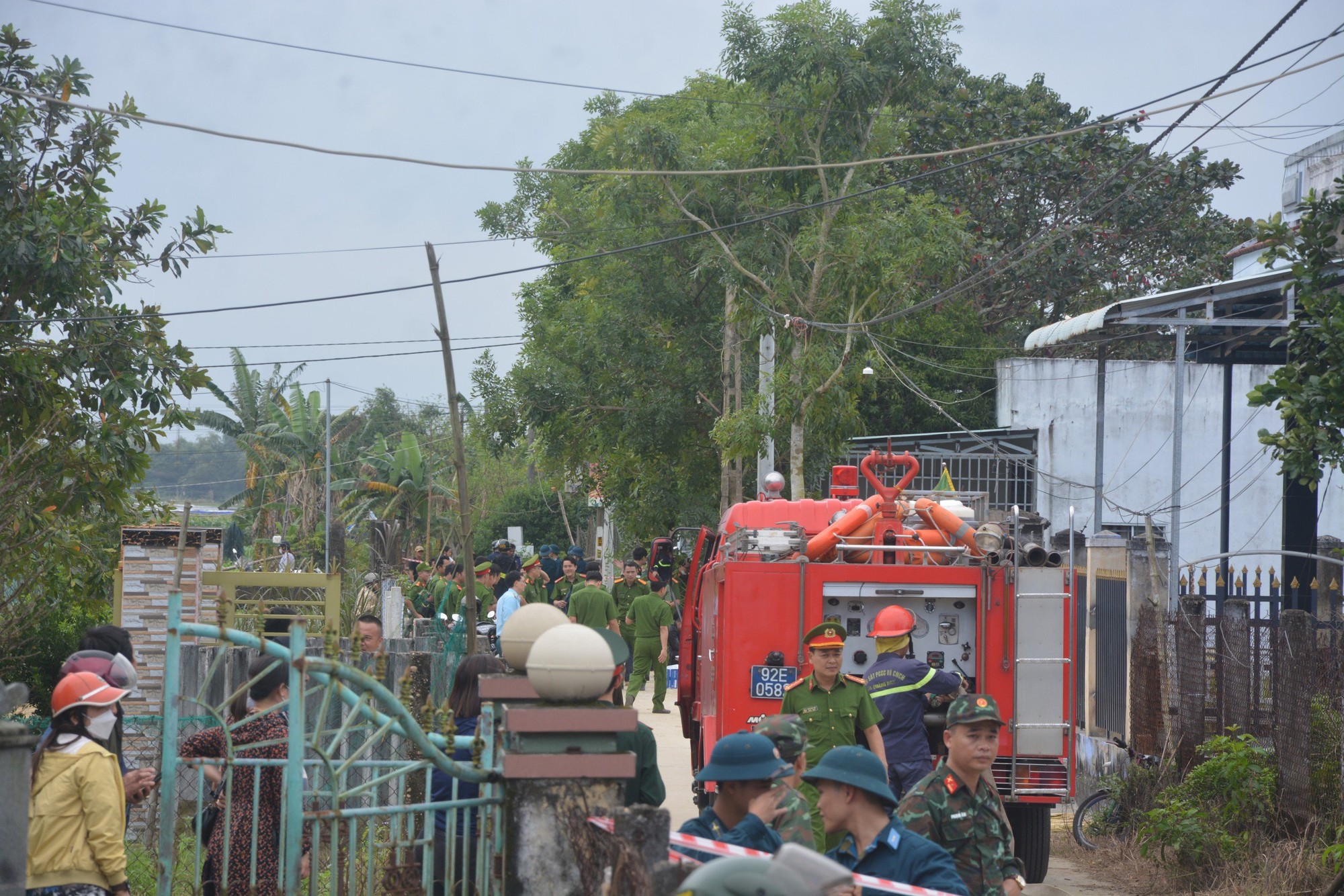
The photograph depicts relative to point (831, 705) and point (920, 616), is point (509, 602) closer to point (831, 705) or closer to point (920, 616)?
point (920, 616)

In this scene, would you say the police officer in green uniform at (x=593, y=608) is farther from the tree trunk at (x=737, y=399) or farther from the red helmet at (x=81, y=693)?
the red helmet at (x=81, y=693)

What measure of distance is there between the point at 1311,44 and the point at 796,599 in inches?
280

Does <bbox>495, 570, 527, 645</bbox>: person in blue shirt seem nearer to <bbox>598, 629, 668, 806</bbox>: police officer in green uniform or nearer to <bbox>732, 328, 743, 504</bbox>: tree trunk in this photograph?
<bbox>732, 328, 743, 504</bbox>: tree trunk

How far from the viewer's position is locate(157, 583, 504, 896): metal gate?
12.4ft

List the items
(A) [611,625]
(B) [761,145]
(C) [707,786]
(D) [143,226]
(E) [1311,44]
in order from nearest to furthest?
(C) [707,786] < (E) [1311,44] < (D) [143,226] < (A) [611,625] < (B) [761,145]

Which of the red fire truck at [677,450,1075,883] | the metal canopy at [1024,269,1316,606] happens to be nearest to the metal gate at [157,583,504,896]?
the red fire truck at [677,450,1075,883]

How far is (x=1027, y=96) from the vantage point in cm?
3478

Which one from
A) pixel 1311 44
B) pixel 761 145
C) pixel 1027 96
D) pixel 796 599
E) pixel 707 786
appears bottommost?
pixel 707 786

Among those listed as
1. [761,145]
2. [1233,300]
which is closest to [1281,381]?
[1233,300]

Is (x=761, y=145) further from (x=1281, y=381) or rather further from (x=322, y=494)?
(x=322, y=494)

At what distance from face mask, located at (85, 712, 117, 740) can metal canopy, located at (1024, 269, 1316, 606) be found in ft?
33.2

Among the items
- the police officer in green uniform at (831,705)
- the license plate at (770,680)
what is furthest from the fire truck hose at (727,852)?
the license plate at (770,680)

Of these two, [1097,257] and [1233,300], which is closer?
[1233,300]

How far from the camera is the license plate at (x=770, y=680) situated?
9070 mm
